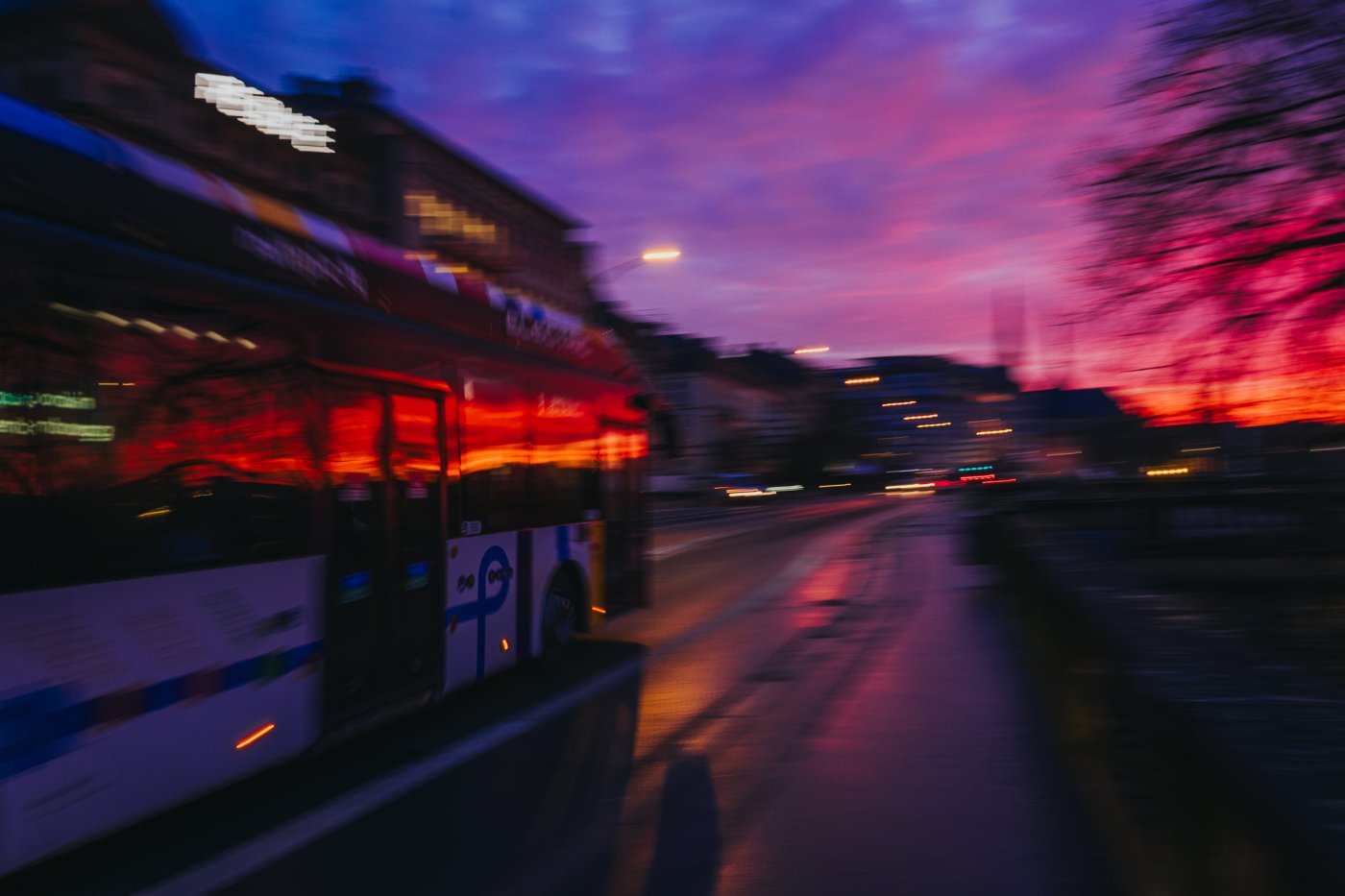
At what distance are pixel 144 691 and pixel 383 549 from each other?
1.96m

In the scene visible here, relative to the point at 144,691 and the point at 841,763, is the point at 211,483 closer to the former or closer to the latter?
the point at 144,691

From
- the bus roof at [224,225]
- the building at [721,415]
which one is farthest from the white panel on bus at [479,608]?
the building at [721,415]

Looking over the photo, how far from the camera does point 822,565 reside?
20094mm

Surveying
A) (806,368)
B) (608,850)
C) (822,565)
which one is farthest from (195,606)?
(806,368)

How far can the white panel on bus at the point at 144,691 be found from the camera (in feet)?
12.7

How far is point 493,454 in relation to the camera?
7664 millimetres

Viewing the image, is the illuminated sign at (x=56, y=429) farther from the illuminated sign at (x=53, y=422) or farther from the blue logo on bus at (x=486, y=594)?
the blue logo on bus at (x=486, y=594)

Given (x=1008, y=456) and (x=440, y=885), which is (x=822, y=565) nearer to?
(x=440, y=885)

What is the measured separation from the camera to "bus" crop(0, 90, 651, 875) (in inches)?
156

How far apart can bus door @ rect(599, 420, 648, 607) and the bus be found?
2325 millimetres

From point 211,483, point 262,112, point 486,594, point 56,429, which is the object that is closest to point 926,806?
point 486,594

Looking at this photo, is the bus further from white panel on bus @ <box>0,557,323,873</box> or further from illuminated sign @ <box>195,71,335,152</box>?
illuminated sign @ <box>195,71,335,152</box>

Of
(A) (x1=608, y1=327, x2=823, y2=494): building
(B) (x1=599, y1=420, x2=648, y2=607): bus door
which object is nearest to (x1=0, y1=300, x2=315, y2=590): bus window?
(B) (x1=599, y1=420, x2=648, y2=607): bus door

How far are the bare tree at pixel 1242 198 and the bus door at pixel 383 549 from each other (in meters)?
6.64
